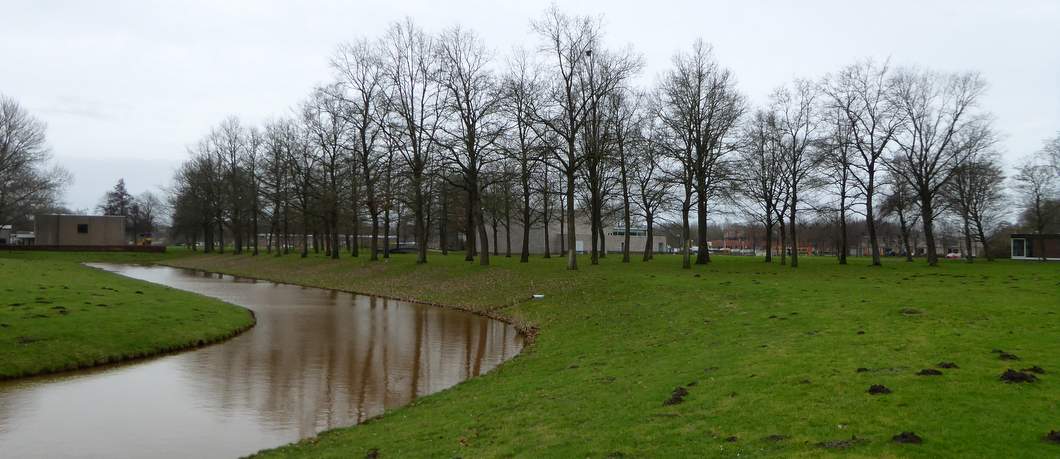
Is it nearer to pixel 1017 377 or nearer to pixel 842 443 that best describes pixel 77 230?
pixel 842 443

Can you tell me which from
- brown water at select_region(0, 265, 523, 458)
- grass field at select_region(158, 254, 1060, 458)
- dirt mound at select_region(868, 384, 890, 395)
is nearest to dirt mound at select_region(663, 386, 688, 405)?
grass field at select_region(158, 254, 1060, 458)

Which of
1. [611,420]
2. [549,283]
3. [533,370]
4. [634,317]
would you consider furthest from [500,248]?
[611,420]

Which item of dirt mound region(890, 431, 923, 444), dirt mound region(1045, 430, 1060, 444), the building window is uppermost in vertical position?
the building window

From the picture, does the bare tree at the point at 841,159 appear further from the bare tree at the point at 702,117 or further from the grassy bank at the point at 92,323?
the grassy bank at the point at 92,323

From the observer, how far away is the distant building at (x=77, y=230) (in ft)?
313

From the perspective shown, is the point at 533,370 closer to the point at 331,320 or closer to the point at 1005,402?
the point at 1005,402

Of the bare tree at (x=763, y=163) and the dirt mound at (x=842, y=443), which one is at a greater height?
the bare tree at (x=763, y=163)

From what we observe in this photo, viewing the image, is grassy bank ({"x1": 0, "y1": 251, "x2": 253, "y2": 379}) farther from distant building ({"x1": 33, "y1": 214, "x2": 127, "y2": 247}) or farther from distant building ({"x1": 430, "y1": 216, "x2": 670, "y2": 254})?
distant building ({"x1": 33, "y1": 214, "x2": 127, "y2": 247})

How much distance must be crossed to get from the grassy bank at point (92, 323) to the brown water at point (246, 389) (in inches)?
33.8

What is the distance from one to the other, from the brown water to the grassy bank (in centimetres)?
86

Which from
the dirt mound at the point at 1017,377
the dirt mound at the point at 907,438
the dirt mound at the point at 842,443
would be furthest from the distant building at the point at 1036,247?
the dirt mound at the point at 842,443

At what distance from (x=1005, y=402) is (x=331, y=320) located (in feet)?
82.2

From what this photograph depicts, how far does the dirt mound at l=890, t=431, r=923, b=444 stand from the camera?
7645 millimetres

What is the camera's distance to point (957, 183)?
50.1 m
